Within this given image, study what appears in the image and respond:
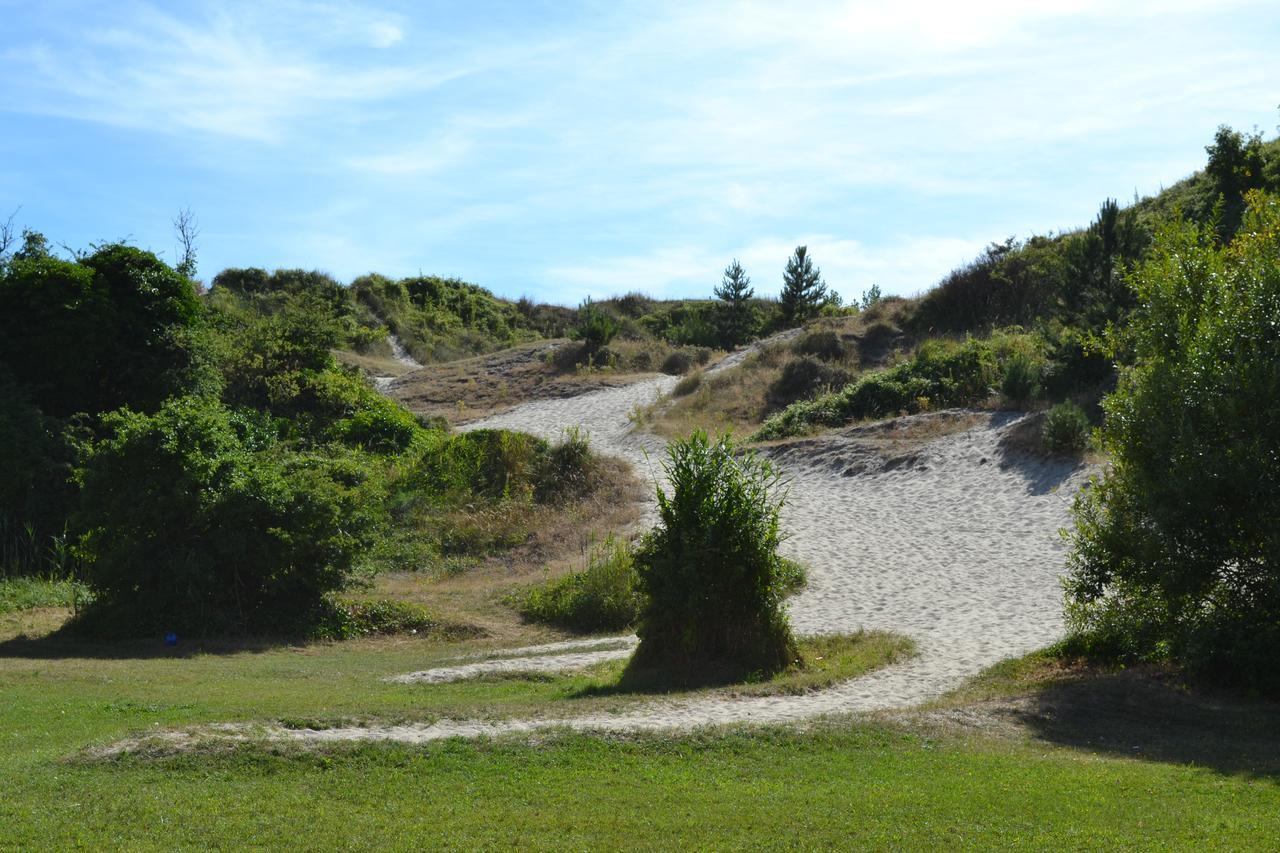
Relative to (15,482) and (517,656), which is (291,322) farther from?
(517,656)

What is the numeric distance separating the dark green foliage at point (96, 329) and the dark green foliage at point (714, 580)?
1584 centimetres

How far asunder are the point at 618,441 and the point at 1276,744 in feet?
75.6

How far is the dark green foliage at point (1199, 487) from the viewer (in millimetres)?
11430

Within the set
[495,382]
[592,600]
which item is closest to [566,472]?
[592,600]

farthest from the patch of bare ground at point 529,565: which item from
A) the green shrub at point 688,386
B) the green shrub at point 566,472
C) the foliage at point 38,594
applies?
the green shrub at point 688,386

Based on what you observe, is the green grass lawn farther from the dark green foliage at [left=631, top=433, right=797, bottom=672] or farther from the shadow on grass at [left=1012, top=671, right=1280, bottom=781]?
the dark green foliage at [left=631, top=433, right=797, bottom=672]

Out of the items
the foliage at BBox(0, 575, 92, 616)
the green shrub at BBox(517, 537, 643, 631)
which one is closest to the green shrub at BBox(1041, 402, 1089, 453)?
the green shrub at BBox(517, 537, 643, 631)

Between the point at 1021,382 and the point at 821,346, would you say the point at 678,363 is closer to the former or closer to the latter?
the point at 821,346

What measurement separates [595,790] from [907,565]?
39.7 ft

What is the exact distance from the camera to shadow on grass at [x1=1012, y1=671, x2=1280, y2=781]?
9609mm

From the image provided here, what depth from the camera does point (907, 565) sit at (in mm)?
19422

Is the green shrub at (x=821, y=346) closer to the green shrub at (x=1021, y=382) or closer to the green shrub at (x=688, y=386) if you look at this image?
the green shrub at (x=688, y=386)

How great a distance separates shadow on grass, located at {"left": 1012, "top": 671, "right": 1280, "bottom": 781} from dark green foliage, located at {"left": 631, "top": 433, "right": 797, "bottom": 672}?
128 inches

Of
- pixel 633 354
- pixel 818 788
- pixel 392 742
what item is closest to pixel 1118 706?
pixel 818 788
